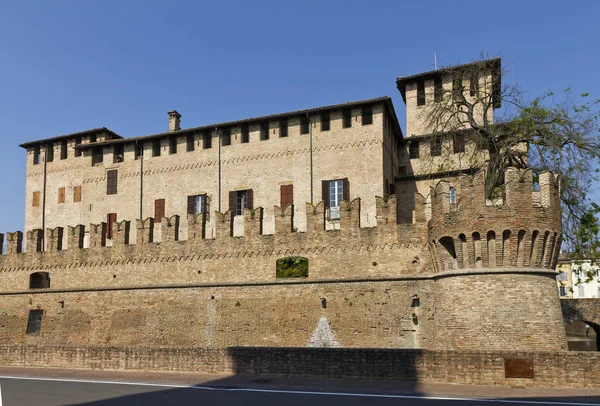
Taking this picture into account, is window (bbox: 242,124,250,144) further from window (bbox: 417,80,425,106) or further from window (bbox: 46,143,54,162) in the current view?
window (bbox: 46,143,54,162)

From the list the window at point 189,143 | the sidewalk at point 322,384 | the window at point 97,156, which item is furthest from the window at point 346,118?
the window at point 97,156

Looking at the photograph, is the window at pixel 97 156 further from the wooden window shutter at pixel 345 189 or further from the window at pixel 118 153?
the wooden window shutter at pixel 345 189

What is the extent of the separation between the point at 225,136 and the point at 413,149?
10729 millimetres

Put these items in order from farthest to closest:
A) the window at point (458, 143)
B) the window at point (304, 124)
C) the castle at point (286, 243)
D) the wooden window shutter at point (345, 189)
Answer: the window at point (304, 124)
the wooden window shutter at point (345, 189)
the window at point (458, 143)
the castle at point (286, 243)

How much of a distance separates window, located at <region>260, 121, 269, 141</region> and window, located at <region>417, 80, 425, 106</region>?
385 inches

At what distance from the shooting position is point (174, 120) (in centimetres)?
3469

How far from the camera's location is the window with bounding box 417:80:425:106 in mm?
33844

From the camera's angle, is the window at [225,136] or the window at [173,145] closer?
the window at [225,136]

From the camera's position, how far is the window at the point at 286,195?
29.0m

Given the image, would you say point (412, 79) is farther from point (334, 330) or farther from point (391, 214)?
point (334, 330)

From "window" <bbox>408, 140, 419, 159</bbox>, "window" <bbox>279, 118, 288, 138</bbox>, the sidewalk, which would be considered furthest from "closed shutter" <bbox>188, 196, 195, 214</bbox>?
the sidewalk

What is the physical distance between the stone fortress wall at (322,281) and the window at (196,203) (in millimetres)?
6486

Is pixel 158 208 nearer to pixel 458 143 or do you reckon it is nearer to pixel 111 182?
pixel 111 182

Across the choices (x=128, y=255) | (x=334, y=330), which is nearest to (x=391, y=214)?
(x=334, y=330)
